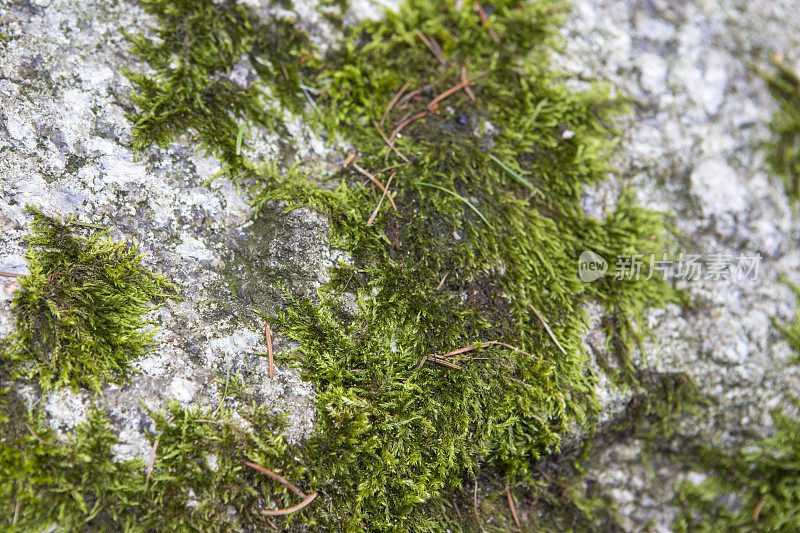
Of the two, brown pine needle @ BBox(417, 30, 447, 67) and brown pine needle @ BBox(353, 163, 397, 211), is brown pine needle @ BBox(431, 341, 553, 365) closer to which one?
brown pine needle @ BBox(353, 163, 397, 211)

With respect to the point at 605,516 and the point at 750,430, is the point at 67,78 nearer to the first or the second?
the point at 605,516

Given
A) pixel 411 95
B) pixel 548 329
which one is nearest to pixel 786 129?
pixel 548 329

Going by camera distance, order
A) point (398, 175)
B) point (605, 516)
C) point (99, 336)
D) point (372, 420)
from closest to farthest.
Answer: point (99, 336), point (372, 420), point (398, 175), point (605, 516)

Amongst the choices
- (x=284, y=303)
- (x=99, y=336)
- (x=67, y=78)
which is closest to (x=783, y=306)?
(x=284, y=303)

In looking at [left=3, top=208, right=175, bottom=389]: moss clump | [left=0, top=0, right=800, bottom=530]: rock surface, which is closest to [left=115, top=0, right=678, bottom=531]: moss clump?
[left=0, top=0, right=800, bottom=530]: rock surface

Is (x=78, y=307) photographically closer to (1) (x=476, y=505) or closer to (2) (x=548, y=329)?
(1) (x=476, y=505)

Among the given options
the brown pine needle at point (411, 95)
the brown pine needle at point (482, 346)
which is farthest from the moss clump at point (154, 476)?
the brown pine needle at point (411, 95)

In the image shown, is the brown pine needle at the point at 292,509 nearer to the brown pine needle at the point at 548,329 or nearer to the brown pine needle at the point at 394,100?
the brown pine needle at the point at 548,329
